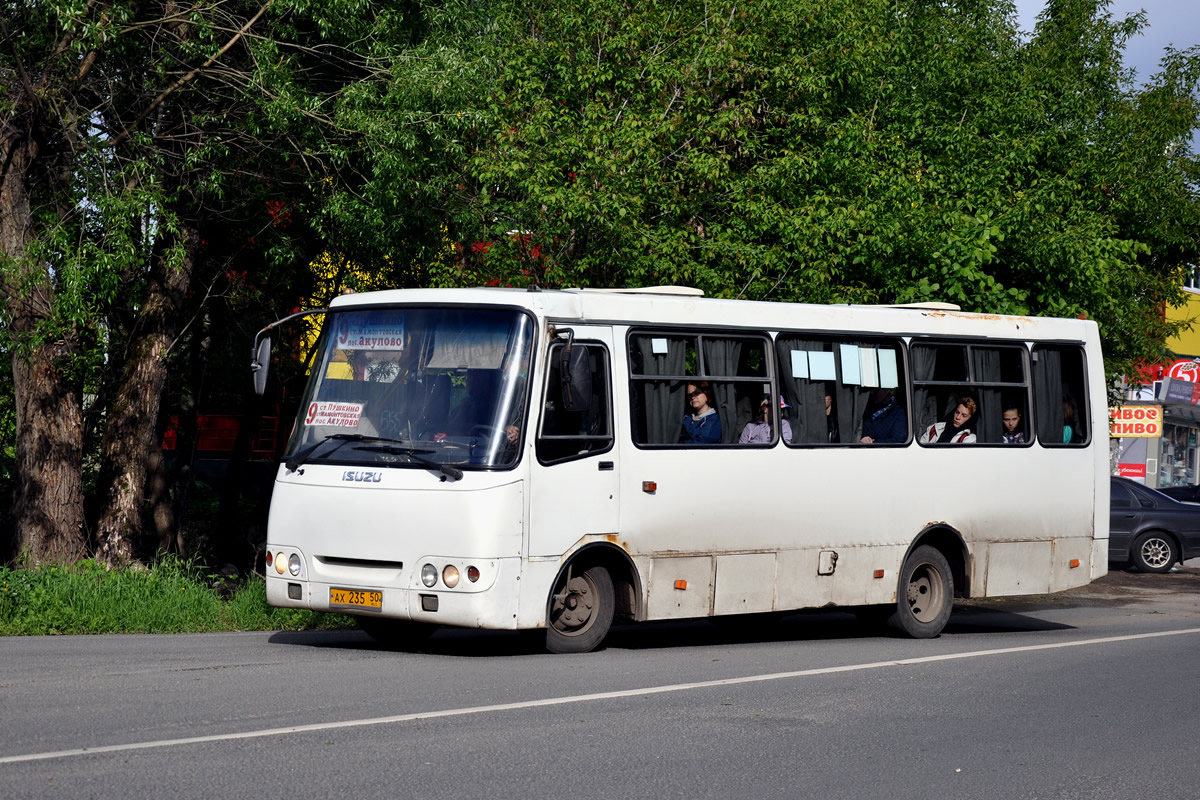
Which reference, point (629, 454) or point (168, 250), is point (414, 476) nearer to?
point (629, 454)

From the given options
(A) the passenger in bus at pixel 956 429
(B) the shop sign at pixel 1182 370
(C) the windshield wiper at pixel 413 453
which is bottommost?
(C) the windshield wiper at pixel 413 453

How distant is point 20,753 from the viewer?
22.7 ft

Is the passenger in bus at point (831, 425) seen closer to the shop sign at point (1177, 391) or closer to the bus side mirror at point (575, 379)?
the bus side mirror at point (575, 379)

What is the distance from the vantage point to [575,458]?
38.0 ft

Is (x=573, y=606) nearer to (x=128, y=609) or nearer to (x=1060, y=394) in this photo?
(x=128, y=609)

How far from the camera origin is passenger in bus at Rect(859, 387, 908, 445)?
45.9 ft

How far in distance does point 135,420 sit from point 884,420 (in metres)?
10.3

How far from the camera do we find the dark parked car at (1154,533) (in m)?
27.5

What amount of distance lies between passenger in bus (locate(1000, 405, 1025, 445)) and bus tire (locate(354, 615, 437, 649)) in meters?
6.00

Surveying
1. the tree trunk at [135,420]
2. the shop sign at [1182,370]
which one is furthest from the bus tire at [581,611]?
the shop sign at [1182,370]

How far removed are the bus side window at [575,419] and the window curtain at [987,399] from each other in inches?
184

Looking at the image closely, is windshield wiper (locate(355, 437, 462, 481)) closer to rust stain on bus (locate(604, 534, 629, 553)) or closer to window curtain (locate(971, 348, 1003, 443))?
rust stain on bus (locate(604, 534, 629, 553))

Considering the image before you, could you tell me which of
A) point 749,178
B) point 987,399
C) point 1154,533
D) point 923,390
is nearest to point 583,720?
point 923,390

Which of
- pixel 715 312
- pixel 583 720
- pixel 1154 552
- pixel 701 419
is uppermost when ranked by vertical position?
pixel 715 312
